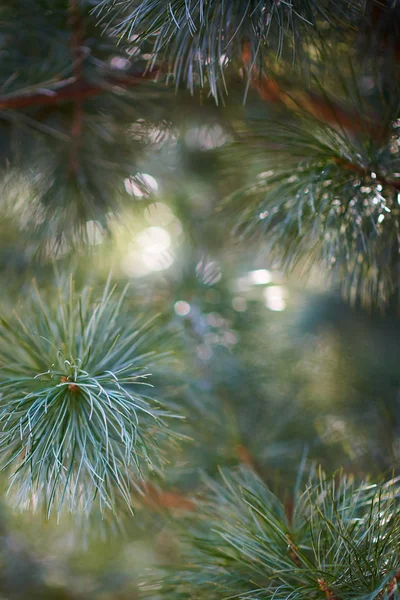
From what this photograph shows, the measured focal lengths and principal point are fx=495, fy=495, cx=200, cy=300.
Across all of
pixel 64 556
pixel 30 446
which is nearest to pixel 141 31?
pixel 30 446

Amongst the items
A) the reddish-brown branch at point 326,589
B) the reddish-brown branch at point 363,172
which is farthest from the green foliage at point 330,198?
the reddish-brown branch at point 326,589

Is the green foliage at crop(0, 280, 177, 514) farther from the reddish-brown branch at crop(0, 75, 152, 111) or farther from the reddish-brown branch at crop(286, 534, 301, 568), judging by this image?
the reddish-brown branch at crop(0, 75, 152, 111)

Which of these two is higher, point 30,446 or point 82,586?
point 30,446

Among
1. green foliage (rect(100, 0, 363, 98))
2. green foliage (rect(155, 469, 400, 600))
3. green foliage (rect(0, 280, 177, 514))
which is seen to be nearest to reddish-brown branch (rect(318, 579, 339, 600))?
green foliage (rect(155, 469, 400, 600))

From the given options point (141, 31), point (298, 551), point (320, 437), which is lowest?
point (320, 437)

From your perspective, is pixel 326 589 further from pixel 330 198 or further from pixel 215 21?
pixel 215 21

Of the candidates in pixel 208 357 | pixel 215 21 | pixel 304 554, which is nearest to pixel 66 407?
pixel 304 554

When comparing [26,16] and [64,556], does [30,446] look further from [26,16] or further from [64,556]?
[64,556]

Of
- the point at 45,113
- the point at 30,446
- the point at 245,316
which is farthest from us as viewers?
the point at 245,316

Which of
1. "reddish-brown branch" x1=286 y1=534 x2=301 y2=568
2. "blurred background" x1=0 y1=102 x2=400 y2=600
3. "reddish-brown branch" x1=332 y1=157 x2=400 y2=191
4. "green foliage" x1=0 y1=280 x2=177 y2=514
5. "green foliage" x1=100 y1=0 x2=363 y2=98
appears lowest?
"blurred background" x1=0 y1=102 x2=400 y2=600
